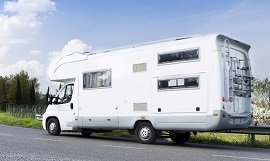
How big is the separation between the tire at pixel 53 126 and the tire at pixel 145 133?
417 centimetres

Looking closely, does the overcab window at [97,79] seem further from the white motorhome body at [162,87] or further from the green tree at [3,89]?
the green tree at [3,89]

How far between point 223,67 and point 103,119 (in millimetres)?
4911

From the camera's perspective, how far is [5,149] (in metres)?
10.0

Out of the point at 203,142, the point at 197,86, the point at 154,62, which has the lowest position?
the point at 203,142

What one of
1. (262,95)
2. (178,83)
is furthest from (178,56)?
(262,95)

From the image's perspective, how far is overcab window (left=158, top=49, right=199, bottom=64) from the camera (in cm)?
1176

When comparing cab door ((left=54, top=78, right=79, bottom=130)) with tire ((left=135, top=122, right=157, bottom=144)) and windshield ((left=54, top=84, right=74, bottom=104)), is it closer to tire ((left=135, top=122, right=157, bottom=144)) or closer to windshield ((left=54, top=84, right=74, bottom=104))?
windshield ((left=54, top=84, right=74, bottom=104))

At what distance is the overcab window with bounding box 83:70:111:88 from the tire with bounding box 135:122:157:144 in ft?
6.58

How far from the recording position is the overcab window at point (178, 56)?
1176 centimetres

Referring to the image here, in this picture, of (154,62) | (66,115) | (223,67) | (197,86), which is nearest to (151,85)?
(154,62)

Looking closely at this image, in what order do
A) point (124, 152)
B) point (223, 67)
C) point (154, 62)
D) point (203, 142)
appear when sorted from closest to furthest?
point (124, 152)
point (223, 67)
point (154, 62)
point (203, 142)

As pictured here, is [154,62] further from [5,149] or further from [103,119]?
[5,149]

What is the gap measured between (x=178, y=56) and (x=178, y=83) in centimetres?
84

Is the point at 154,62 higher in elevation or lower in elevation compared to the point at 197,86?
higher
